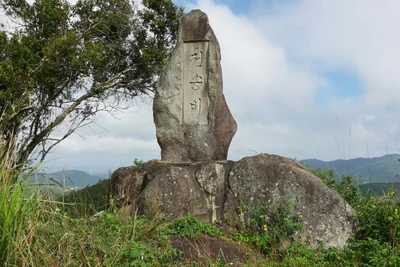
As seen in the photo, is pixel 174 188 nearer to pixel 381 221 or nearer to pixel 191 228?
pixel 191 228

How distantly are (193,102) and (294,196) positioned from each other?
6.32 ft

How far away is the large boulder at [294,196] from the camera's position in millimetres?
4699

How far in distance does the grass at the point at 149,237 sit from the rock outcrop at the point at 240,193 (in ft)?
0.51

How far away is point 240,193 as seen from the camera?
5078 mm

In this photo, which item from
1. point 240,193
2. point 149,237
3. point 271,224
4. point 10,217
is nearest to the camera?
point 10,217

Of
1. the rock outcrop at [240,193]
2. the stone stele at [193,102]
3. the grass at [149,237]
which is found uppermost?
the stone stele at [193,102]

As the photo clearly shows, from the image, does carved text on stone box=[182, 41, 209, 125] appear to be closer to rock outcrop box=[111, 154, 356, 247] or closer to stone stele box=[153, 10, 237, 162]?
stone stele box=[153, 10, 237, 162]

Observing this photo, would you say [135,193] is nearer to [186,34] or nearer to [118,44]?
[186,34]

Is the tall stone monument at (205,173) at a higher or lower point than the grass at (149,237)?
higher

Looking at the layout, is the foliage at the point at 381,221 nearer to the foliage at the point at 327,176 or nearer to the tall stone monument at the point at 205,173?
the tall stone monument at the point at 205,173

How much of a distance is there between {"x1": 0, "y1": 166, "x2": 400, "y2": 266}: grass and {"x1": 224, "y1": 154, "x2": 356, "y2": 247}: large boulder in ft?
0.41

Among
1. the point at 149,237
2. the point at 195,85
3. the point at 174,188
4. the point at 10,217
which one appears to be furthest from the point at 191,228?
the point at 195,85

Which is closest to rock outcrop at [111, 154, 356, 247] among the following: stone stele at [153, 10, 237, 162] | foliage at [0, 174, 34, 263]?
stone stele at [153, 10, 237, 162]

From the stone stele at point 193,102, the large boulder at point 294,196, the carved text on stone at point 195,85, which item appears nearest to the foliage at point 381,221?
the large boulder at point 294,196
